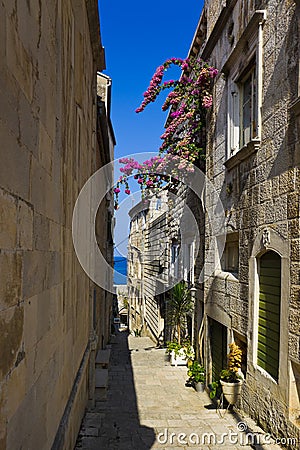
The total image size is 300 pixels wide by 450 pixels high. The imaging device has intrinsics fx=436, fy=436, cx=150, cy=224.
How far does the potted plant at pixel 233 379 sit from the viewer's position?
22.7 feet

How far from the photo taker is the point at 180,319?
484 inches

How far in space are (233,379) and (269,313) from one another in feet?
5.69

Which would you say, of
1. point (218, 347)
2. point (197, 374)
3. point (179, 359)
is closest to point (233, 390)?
point (218, 347)

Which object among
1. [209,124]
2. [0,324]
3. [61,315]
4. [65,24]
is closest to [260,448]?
[61,315]

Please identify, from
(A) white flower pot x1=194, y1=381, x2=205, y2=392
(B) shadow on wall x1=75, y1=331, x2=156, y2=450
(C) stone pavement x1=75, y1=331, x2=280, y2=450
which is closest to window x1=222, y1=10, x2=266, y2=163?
(C) stone pavement x1=75, y1=331, x2=280, y2=450

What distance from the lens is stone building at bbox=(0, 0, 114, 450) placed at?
1.83 m

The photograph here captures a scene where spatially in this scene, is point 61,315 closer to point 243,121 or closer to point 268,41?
point 268,41

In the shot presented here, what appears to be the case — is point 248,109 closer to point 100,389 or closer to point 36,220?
point 100,389

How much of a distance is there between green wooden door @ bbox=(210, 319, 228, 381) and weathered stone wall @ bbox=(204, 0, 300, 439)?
722 millimetres

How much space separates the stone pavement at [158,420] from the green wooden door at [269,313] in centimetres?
92

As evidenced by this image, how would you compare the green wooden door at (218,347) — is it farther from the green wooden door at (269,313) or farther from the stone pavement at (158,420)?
the green wooden door at (269,313)

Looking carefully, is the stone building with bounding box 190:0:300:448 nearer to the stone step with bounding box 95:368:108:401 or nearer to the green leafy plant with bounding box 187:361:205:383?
the green leafy plant with bounding box 187:361:205:383

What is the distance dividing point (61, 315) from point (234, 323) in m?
4.51

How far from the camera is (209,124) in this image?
9695 mm
